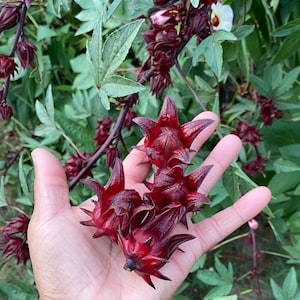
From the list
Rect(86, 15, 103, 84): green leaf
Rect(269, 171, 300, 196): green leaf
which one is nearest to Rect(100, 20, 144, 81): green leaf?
Rect(86, 15, 103, 84): green leaf

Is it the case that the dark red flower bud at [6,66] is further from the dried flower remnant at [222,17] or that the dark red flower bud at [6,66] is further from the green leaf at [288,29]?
the green leaf at [288,29]

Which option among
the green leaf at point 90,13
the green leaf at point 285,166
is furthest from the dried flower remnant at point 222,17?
the green leaf at point 285,166

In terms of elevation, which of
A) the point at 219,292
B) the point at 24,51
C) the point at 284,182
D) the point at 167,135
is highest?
the point at 24,51

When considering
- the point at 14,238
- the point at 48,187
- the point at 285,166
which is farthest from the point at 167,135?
the point at 285,166

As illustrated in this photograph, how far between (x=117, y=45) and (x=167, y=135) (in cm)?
19

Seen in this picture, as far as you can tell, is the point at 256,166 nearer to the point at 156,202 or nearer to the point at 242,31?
the point at 242,31

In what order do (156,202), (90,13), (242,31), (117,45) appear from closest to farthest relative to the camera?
1. (117,45)
2. (156,202)
3. (242,31)
4. (90,13)

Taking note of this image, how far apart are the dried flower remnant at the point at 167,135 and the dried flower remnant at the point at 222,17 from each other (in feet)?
0.82

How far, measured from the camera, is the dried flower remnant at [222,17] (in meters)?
1.09

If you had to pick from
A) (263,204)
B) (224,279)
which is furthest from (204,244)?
(224,279)

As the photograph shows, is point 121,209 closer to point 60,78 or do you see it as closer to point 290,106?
point 290,106

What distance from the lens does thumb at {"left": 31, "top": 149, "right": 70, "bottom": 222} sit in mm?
1008

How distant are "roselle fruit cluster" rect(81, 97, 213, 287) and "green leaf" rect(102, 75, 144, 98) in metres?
0.13

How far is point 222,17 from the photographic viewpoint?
3.64 ft
